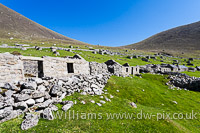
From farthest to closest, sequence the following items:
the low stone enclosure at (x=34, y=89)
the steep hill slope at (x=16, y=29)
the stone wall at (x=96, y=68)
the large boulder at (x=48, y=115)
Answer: the steep hill slope at (x=16, y=29)
the stone wall at (x=96, y=68)
the large boulder at (x=48, y=115)
the low stone enclosure at (x=34, y=89)

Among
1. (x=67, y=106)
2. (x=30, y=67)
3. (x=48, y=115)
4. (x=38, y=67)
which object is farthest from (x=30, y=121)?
(x=30, y=67)

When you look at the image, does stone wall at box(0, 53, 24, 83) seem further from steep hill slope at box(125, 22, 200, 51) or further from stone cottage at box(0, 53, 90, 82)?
steep hill slope at box(125, 22, 200, 51)

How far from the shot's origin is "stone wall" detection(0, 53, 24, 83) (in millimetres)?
8810

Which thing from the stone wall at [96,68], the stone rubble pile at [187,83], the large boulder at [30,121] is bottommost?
the stone rubble pile at [187,83]

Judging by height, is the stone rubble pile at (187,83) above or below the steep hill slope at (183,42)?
below

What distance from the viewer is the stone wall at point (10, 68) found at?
8.81 metres

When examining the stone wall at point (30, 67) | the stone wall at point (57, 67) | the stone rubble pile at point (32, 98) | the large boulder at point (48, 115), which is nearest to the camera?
the stone rubble pile at point (32, 98)

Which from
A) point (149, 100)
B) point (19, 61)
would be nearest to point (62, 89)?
point (19, 61)

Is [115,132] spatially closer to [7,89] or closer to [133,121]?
[133,121]

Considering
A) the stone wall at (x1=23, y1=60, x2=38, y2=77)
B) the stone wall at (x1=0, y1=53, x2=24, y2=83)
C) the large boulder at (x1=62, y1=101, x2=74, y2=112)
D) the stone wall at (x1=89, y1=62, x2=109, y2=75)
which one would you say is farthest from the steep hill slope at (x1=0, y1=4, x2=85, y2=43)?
the large boulder at (x1=62, y1=101, x2=74, y2=112)

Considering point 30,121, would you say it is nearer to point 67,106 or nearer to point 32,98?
point 32,98

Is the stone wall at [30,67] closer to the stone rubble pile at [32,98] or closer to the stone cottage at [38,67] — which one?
the stone cottage at [38,67]

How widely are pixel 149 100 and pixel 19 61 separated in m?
16.9

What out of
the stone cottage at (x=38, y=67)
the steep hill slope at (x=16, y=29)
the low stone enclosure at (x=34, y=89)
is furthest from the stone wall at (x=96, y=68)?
the steep hill slope at (x=16, y=29)
